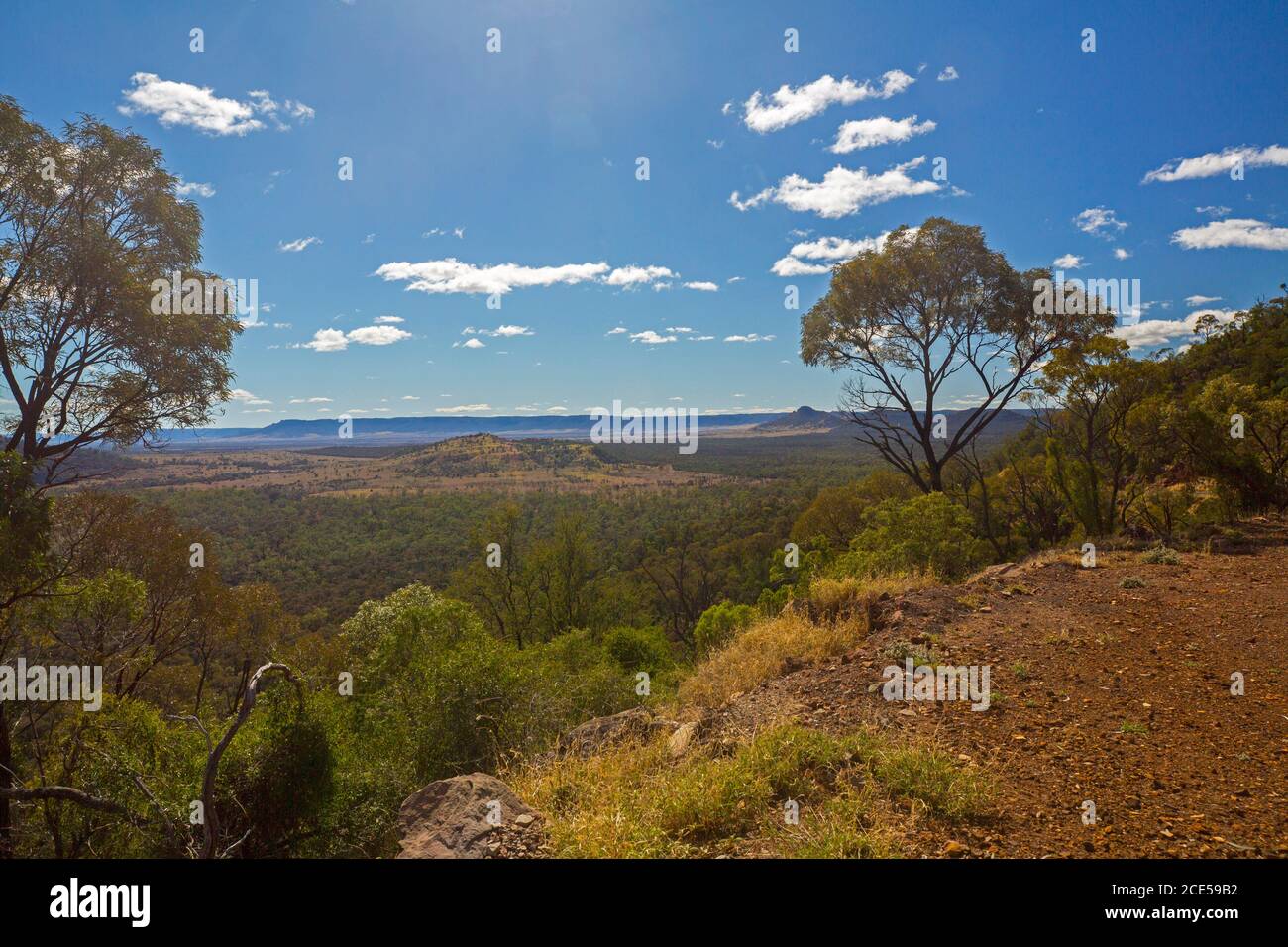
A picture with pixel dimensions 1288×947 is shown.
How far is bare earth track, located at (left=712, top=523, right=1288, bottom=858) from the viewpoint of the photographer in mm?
3326

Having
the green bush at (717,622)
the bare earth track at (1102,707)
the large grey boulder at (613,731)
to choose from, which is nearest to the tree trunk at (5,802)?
the large grey boulder at (613,731)

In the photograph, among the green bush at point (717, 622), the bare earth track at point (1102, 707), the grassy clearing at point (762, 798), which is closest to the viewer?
the bare earth track at point (1102, 707)

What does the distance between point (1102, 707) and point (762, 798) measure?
331cm

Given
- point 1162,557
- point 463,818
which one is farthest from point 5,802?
point 1162,557

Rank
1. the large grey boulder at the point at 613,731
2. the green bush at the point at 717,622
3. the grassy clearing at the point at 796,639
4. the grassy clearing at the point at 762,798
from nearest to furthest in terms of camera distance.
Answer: the grassy clearing at the point at 762,798 → the large grey boulder at the point at 613,731 → the grassy clearing at the point at 796,639 → the green bush at the point at 717,622

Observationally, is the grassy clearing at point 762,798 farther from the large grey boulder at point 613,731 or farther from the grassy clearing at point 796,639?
the grassy clearing at point 796,639

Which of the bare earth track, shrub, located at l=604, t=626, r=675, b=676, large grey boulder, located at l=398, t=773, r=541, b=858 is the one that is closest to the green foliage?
the bare earth track

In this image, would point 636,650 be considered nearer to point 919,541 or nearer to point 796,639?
point 919,541

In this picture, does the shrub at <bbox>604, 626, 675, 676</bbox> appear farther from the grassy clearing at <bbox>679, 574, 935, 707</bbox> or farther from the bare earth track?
the bare earth track

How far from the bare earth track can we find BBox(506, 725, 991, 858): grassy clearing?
0.27m

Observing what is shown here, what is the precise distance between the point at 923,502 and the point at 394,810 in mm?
11182

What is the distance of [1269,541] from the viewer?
10.1 meters

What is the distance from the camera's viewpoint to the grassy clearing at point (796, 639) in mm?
7341

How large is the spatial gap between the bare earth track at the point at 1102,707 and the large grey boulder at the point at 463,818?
84.6 inches
